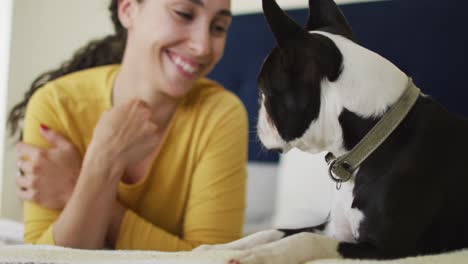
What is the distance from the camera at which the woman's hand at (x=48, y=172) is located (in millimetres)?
1085

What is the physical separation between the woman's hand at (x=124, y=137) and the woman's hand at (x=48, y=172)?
131 mm

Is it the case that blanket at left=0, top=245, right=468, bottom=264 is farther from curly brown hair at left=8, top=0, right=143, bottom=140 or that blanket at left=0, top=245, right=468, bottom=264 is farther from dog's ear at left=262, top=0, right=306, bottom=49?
curly brown hair at left=8, top=0, right=143, bottom=140

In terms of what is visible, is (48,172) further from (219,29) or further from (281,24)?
(281,24)

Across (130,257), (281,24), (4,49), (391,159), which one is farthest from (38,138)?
(4,49)

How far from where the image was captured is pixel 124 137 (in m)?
1.05

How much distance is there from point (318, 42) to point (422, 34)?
685 millimetres

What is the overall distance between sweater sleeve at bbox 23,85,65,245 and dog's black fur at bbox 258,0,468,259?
0.62 metres

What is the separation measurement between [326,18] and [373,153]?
0.25 meters

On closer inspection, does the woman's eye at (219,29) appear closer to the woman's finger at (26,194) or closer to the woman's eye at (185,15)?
the woman's eye at (185,15)

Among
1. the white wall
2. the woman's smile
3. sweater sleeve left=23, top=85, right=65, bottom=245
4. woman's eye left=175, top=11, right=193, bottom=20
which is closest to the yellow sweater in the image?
sweater sleeve left=23, top=85, right=65, bottom=245

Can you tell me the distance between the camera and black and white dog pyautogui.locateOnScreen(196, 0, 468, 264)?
0.65m

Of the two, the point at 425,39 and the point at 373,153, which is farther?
the point at 425,39

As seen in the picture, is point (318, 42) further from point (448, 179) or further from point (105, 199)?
point (105, 199)

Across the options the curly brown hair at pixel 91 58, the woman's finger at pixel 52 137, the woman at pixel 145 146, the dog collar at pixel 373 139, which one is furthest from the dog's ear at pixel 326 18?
the curly brown hair at pixel 91 58
